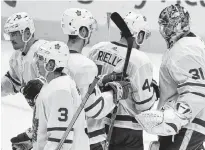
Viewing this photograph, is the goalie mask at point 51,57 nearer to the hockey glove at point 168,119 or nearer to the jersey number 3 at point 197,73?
the hockey glove at point 168,119

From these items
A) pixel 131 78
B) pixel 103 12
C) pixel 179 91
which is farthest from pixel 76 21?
pixel 103 12

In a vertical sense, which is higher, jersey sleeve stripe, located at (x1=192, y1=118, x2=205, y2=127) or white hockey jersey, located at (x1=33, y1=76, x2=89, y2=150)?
white hockey jersey, located at (x1=33, y1=76, x2=89, y2=150)

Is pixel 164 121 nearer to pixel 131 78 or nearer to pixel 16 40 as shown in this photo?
pixel 131 78

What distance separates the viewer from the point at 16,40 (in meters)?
3.05

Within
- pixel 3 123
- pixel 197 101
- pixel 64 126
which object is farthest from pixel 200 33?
pixel 64 126

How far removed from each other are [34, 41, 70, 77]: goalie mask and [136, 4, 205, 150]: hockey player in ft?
1.52

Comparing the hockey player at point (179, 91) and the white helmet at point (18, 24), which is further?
the white helmet at point (18, 24)

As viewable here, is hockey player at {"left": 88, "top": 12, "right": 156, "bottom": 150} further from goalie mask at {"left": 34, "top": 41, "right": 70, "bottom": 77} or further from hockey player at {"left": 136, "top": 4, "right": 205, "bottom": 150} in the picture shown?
goalie mask at {"left": 34, "top": 41, "right": 70, "bottom": 77}

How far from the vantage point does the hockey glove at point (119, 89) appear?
2465 millimetres

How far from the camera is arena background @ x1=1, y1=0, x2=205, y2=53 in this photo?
6.16 m

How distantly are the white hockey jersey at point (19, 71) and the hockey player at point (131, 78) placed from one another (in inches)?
18.0

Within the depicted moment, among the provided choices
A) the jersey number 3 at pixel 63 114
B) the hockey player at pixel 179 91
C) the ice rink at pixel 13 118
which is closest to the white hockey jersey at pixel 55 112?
the jersey number 3 at pixel 63 114

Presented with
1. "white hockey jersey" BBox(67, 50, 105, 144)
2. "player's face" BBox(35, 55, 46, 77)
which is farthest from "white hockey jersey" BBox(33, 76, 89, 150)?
"white hockey jersey" BBox(67, 50, 105, 144)

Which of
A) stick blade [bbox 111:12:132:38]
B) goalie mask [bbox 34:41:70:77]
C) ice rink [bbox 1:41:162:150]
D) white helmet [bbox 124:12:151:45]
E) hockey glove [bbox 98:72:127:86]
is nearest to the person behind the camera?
goalie mask [bbox 34:41:70:77]
